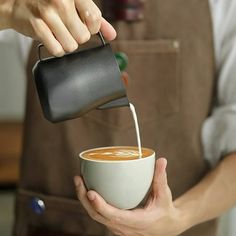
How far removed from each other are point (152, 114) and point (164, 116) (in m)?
0.02

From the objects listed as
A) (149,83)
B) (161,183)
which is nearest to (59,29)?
(161,183)

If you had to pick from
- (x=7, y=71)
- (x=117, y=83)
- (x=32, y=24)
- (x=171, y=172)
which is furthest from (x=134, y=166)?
(x=7, y=71)

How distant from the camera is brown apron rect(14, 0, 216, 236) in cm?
102

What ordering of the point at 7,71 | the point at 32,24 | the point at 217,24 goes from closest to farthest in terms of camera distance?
the point at 32,24 → the point at 217,24 → the point at 7,71

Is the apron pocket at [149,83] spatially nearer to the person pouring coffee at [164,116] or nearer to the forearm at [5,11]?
the person pouring coffee at [164,116]

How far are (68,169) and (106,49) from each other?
0.37 meters

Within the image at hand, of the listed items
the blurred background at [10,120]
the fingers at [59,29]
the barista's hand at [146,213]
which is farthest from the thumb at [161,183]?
the blurred background at [10,120]

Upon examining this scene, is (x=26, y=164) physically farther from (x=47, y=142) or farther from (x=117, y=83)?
(x=117, y=83)

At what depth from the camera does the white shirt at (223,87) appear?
3.29 ft

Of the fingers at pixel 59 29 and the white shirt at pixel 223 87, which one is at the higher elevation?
the fingers at pixel 59 29

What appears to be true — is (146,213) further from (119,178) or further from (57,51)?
(57,51)

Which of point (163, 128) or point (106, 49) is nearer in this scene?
point (106, 49)

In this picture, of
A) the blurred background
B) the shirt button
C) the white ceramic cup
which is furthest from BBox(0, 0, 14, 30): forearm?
the blurred background

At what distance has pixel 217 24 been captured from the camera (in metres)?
1.02
